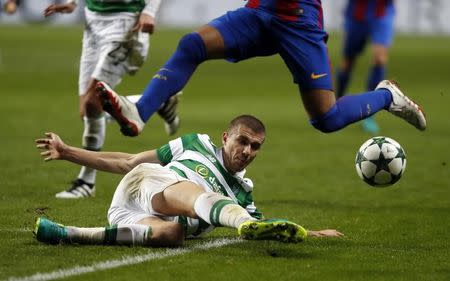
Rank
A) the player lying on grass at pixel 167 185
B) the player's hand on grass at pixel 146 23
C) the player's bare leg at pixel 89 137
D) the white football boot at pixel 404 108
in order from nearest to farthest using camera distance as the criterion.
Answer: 1. the player lying on grass at pixel 167 185
2. the white football boot at pixel 404 108
3. the player's hand on grass at pixel 146 23
4. the player's bare leg at pixel 89 137

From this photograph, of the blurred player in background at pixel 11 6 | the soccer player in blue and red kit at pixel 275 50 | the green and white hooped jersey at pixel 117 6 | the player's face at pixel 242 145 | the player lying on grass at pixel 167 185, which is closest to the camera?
the player lying on grass at pixel 167 185

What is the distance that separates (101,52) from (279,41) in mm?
2566

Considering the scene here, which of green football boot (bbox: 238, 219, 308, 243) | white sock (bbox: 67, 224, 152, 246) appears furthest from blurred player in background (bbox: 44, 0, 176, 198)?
green football boot (bbox: 238, 219, 308, 243)

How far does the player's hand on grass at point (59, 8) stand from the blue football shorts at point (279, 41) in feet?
7.28

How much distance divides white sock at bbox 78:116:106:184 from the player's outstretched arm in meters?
2.65

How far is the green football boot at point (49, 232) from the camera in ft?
21.6

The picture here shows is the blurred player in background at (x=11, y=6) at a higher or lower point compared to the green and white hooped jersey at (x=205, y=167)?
higher

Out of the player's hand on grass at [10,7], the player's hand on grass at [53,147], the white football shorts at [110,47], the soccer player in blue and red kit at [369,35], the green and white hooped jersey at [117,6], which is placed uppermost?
the green and white hooped jersey at [117,6]

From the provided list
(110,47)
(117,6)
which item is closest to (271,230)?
(110,47)

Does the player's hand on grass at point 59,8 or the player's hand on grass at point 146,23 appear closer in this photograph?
the player's hand on grass at point 146,23

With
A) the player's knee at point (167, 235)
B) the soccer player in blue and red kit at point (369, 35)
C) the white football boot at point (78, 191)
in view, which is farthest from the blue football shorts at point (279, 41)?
the soccer player in blue and red kit at point (369, 35)

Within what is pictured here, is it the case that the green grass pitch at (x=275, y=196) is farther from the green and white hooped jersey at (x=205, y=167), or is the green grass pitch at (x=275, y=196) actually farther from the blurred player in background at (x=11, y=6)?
the blurred player in background at (x=11, y=6)

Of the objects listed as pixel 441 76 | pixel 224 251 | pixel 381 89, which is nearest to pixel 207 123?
pixel 381 89

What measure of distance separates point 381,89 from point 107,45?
277cm
